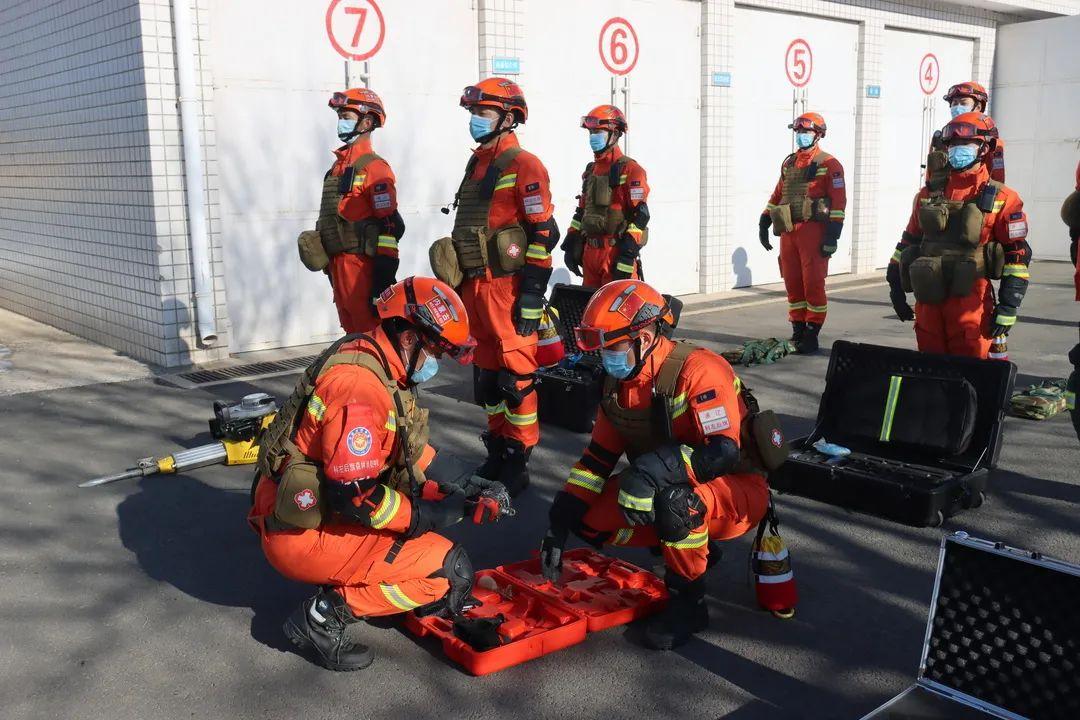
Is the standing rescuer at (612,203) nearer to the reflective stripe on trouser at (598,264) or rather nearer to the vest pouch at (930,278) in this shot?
the reflective stripe on trouser at (598,264)

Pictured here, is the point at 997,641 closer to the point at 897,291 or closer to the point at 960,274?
the point at 960,274

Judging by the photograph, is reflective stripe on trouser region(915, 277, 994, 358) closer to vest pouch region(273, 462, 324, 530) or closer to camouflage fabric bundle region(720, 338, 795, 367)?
camouflage fabric bundle region(720, 338, 795, 367)

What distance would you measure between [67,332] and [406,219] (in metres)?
4.05

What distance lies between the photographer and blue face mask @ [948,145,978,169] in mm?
7031

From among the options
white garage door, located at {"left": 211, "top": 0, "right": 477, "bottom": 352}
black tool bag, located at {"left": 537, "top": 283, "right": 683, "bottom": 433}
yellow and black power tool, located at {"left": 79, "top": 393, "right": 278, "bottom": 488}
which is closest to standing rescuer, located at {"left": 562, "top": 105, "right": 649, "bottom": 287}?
black tool bag, located at {"left": 537, "top": 283, "right": 683, "bottom": 433}

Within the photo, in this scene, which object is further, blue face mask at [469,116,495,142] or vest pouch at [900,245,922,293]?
vest pouch at [900,245,922,293]

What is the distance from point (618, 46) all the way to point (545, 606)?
394 inches

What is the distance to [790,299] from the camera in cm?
1067

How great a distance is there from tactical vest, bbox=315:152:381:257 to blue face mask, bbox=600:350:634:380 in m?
3.64

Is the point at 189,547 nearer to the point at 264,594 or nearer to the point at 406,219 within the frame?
the point at 264,594

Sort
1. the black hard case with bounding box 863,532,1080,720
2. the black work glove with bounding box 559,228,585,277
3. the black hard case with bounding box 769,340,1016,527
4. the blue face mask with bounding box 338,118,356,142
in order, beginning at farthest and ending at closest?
the black work glove with bounding box 559,228,585,277 < the blue face mask with bounding box 338,118,356,142 < the black hard case with bounding box 769,340,1016,527 < the black hard case with bounding box 863,532,1080,720

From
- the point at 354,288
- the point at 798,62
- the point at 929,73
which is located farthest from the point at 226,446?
the point at 929,73

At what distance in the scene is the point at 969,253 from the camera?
23.4 ft

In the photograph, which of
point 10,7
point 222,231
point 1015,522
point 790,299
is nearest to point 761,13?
point 790,299
